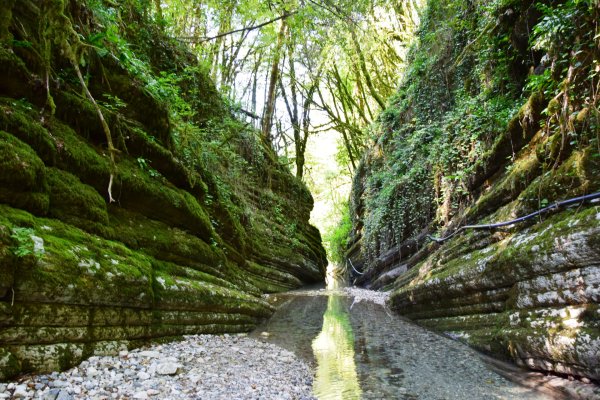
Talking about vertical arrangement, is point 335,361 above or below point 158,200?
below

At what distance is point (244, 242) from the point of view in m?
11.9

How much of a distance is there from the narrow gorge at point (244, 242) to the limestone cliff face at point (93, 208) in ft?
0.08

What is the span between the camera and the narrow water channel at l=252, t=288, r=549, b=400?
170 inches

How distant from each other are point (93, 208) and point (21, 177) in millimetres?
1101

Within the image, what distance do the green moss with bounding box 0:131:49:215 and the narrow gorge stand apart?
0.9 inches

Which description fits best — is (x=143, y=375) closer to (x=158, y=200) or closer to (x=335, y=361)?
(x=335, y=361)

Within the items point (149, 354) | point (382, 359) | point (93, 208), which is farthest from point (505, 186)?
point (93, 208)

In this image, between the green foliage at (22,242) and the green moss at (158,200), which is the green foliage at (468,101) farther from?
the green foliage at (22,242)

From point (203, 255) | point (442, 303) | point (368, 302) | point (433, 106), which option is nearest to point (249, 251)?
point (368, 302)

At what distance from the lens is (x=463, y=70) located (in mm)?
11281

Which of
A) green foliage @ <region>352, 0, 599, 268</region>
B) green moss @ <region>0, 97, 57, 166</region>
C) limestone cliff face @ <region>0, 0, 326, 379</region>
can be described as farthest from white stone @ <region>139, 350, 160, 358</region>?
green foliage @ <region>352, 0, 599, 268</region>

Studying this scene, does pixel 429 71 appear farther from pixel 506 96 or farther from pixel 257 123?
pixel 257 123

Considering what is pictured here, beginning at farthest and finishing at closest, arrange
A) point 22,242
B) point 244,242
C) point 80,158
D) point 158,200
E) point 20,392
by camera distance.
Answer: point 244,242, point 158,200, point 80,158, point 22,242, point 20,392

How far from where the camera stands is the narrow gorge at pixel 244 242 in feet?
12.8
